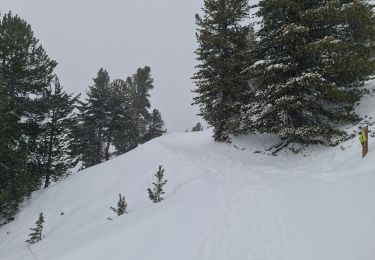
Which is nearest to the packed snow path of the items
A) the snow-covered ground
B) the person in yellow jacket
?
the snow-covered ground

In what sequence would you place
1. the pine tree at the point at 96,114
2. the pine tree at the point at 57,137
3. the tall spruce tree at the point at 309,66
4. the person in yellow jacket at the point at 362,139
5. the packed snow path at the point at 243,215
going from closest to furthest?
→ the packed snow path at the point at 243,215 < the person in yellow jacket at the point at 362,139 < the tall spruce tree at the point at 309,66 < the pine tree at the point at 57,137 < the pine tree at the point at 96,114

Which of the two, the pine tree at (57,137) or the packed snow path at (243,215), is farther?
the pine tree at (57,137)

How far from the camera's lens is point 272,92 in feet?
53.1

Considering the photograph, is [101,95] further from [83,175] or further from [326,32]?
[326,32]

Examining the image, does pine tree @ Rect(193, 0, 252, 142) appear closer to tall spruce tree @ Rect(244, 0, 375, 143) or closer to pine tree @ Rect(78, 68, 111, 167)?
tall spruce tree @ Rect(244, 0, 375, 143)

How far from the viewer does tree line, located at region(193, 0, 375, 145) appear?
15.0 meters

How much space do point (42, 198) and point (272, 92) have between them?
18.0 m

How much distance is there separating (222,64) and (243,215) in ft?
43.1

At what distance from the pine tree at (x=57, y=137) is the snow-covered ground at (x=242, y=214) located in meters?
9.51

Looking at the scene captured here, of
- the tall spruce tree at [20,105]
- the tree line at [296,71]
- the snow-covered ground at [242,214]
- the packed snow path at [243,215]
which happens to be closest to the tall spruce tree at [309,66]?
the tree line at [296,71]

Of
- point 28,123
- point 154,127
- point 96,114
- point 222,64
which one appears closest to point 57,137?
point 28,123

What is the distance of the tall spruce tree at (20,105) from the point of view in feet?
70.2

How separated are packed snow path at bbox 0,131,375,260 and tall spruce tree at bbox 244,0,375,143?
1.81m

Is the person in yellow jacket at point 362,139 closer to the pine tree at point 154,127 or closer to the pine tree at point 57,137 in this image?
the pine tree at point 57,137
